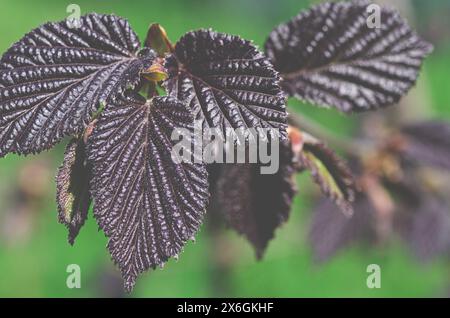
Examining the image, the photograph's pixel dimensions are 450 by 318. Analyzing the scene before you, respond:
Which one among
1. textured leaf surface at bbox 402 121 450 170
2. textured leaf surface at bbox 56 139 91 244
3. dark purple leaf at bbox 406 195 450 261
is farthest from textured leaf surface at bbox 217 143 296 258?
dark purple leaf at bbox 406 195 450 261

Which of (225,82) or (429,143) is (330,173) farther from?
(429,143)

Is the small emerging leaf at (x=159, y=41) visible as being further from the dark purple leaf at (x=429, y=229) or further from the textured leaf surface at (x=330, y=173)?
the dark purple leaf at (x=429, y=229)

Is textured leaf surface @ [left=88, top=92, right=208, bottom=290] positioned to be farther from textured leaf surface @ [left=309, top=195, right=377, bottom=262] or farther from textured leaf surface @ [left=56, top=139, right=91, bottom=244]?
textured leaf surface @ [left=309, top=195, right=377, bottom=262]

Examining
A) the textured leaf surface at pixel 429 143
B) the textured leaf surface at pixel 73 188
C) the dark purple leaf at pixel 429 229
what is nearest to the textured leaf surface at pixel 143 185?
the textured leaf surface at pixel 73 188

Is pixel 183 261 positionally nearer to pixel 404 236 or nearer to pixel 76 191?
pixel 404 236
